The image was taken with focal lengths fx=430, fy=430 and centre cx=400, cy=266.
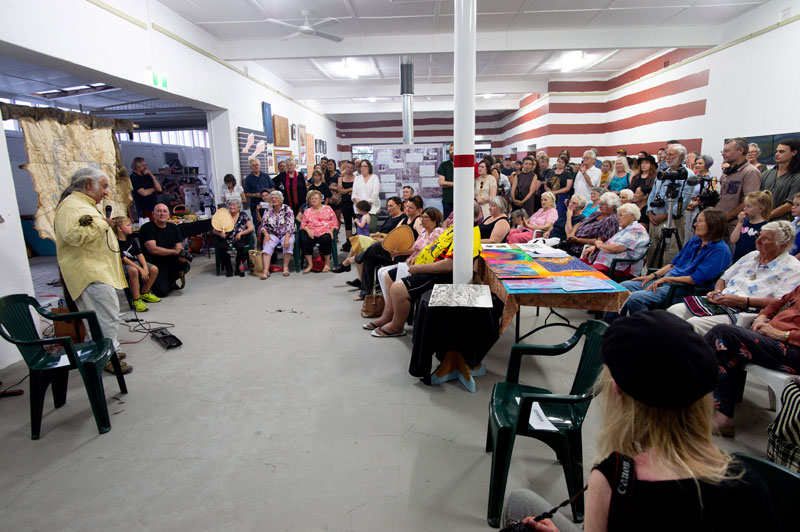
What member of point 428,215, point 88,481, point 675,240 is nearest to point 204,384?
point 88,481

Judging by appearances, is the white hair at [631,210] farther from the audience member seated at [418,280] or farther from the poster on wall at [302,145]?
the poster on wall at [302,145]

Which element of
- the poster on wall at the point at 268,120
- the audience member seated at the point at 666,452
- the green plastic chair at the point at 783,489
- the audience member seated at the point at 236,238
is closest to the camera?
the audience member seated at the point at 666,452

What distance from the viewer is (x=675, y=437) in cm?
85

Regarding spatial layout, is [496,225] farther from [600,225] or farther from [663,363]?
[663,363]

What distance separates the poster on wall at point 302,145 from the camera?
11097 mm

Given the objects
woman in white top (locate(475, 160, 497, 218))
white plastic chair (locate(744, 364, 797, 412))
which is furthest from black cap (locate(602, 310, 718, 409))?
woman in white top (locate(475, 160, 497, 218))

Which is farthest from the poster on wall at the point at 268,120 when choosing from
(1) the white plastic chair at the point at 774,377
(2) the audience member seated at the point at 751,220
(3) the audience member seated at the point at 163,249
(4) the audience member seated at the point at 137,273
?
(1) the white plastic chair at the point at 774,377

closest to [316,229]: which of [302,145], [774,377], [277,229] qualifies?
[277,229]

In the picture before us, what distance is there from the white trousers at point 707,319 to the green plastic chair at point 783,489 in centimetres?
151

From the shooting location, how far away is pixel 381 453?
2.23 m

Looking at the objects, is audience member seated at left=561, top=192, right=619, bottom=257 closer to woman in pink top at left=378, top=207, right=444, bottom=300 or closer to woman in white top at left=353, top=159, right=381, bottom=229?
woman in pink top at left=378, top=207, right=444, bottom=300

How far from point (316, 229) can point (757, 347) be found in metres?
5.11

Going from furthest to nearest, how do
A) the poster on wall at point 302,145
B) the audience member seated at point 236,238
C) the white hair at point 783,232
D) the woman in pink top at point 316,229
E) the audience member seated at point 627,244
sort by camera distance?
the poster on wall at point 302,145 → the woman in pink top at point 316,229 → the audience member seated at point 236,238 → the audience member seated at point 627,244 → the white hair at point 783,232

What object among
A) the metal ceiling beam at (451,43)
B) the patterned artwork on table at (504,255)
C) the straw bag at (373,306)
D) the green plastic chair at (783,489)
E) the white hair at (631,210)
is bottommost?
the straw bag at (373,306)
